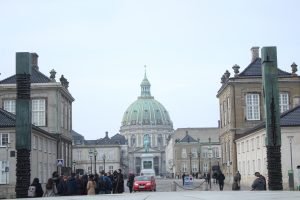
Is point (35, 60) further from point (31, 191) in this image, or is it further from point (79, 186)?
point (31, 191)

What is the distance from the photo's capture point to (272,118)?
70.6 ft

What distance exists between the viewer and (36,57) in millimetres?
68562

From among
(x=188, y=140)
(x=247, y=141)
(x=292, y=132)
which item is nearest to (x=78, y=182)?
(x=292, y=132)

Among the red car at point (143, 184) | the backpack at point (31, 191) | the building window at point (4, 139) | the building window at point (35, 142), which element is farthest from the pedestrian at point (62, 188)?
the building window at point (35, 142)

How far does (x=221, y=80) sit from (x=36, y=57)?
873 inches

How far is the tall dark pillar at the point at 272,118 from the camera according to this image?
21266 mm

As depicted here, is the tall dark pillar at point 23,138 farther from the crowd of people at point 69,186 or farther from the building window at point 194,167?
the building window at point 194,167

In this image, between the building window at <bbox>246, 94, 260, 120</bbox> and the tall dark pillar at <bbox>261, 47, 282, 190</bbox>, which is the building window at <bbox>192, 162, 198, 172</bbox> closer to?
the building window at <bbox>246, 94, 260, 120</bbox>

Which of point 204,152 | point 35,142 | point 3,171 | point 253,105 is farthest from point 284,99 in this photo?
point 204,152

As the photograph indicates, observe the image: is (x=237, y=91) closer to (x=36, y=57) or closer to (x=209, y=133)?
(x=36, y=57)

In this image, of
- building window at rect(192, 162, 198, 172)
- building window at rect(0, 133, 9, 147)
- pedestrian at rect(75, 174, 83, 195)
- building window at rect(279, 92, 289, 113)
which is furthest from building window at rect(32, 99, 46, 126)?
building window at rect(192, 162, 198, 172)

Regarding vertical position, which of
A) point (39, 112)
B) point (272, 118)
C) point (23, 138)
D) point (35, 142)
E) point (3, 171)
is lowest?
point (3, 171)

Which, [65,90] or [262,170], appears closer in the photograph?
[262,170]

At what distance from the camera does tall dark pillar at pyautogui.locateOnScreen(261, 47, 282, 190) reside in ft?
69.8
